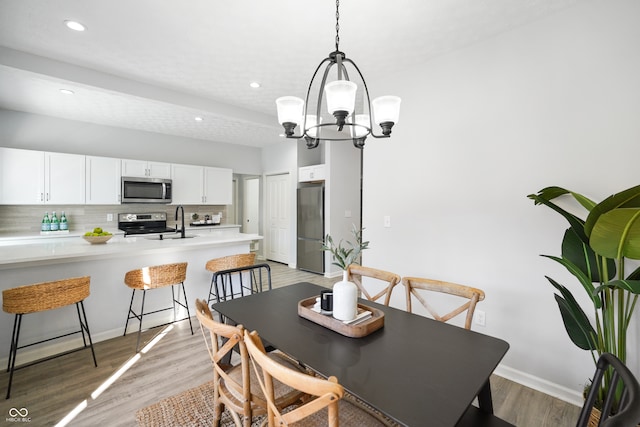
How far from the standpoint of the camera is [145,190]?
4.94 metres

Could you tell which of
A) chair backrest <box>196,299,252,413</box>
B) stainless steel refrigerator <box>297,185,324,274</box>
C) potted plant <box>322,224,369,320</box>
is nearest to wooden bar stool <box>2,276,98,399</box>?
chair backrest <box>196,299,252,413</box>

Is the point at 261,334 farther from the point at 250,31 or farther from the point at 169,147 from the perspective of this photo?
the point at 169,147

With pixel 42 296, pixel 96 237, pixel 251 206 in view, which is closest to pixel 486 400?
pixel 42 296

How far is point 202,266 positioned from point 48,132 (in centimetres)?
337

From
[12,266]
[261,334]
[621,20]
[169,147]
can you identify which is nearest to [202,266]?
[12,266]

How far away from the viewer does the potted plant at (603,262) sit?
1274 mm

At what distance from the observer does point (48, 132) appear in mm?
4320

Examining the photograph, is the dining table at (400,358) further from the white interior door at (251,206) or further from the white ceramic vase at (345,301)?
the white interior door at (251,206)

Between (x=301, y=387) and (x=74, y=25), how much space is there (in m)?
2.90

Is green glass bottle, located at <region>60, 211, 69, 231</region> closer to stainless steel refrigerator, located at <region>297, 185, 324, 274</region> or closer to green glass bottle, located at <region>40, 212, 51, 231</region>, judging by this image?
green glass bottle, located at <region>40, 212, 51, 231</region>

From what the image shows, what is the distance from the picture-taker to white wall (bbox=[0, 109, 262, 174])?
4137 millimetres

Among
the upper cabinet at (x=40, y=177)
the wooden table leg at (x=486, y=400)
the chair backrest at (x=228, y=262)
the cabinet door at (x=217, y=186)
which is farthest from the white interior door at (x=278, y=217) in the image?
the wooden table leg at (x=486, y=400)

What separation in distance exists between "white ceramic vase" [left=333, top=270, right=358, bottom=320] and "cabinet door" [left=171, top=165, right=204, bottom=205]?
4.84 metres

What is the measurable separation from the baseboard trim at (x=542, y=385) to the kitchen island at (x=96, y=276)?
2947 mm
